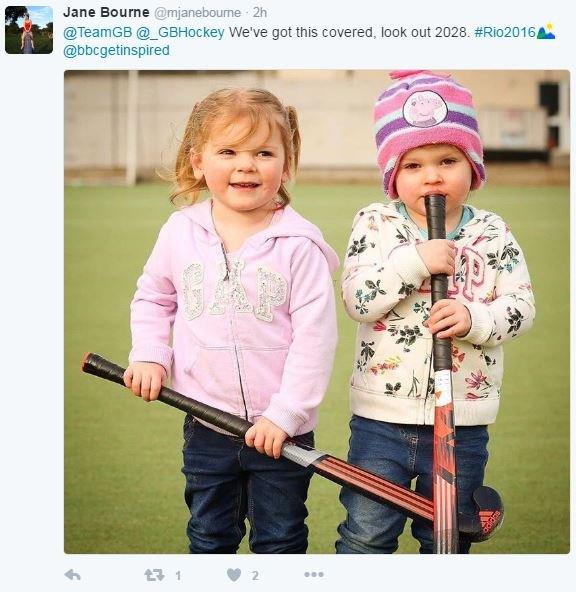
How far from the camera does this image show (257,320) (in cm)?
216

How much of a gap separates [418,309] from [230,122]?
1.61ft

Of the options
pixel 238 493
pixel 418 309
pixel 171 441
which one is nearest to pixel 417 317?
pixel 418 309

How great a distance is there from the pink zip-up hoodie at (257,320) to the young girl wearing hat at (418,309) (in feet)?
0.30

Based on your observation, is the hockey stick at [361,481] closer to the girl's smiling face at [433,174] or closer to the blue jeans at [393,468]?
the blue jeans at [393,468]

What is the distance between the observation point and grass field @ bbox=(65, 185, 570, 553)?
288 centimetres

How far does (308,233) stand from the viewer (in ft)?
7.16

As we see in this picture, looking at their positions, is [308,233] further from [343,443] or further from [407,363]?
[343,443]

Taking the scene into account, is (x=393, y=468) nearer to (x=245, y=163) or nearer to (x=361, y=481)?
(x=361, y=481)

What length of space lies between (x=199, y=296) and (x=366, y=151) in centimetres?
1156

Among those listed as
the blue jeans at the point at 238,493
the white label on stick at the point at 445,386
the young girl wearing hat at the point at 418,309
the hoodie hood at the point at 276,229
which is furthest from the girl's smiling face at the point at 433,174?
the blue jeans at the point at 238,493

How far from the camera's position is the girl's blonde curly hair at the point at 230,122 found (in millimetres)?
2182
